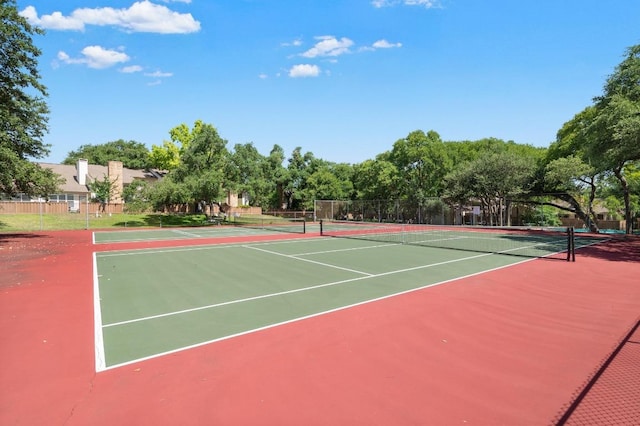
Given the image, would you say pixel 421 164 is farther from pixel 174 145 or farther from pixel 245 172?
pixel 174 145

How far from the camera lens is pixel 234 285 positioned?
34.6ft

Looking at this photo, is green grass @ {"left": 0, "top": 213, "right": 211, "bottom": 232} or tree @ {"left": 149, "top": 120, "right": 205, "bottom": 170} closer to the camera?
green grass @ {"left": 0, "top": 213, "right": 211, "bottom": 232}

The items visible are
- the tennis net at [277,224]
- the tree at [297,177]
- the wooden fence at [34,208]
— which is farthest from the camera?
the tree at [297,177]

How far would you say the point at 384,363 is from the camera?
5234 millimetres

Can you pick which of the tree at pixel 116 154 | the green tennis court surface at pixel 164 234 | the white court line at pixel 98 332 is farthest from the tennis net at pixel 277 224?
the tree at pixel 116 154

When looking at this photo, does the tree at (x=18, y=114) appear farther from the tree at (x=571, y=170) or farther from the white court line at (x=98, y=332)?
the tree at (x=571, y=170)

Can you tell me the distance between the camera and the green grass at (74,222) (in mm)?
33781

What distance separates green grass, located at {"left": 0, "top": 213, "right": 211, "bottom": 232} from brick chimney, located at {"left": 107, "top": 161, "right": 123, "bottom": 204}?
22.2 ft

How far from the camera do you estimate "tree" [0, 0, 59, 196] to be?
21422 millimetres

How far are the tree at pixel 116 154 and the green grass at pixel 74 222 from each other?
33.1 m

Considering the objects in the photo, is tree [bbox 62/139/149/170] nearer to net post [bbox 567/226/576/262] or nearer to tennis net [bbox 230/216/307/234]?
tennis net [bbox 230/216/307/234]

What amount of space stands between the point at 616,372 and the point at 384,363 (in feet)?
10.6

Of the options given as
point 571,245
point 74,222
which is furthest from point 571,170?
point 74,222

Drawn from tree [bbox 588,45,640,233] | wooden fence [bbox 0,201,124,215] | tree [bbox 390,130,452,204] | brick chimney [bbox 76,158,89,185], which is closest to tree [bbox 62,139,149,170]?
brick chimney [bbox 76,158,89,185]
